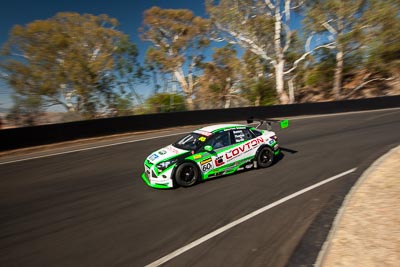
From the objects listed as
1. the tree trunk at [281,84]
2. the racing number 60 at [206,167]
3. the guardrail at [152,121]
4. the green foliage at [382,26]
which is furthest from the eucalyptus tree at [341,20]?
the racing number 60 at [206,167]

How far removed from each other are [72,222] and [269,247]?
3.91 m

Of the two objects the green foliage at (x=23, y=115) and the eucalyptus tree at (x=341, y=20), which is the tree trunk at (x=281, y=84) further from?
the green foliage at (x=23, y=115)

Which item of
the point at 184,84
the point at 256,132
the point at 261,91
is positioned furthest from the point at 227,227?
the point at 184,84

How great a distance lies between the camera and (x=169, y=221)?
5766 mm

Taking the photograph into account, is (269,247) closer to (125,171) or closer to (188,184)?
(188,184)

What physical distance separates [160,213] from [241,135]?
141 inches

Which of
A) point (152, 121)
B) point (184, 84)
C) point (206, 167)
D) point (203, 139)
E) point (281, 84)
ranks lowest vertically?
point (206, 167)

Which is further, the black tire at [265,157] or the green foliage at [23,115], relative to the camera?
the green foliage at [23,115]

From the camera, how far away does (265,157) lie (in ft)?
29.1

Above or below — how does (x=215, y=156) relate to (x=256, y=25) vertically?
below

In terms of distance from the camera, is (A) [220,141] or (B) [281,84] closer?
(A) [220,141]

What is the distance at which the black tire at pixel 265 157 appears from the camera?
28.5 ft

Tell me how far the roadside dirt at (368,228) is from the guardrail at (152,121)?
461 inches

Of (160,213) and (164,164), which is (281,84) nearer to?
(164,164)
